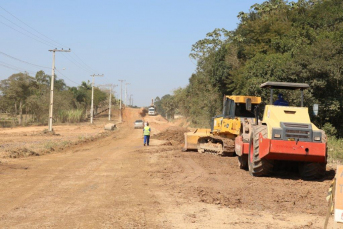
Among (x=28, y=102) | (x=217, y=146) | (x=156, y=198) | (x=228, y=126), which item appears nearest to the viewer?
(x=156, y=198)

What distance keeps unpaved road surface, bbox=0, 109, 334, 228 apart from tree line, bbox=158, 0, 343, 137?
25.1ft

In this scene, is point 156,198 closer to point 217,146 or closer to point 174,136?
point 217,146

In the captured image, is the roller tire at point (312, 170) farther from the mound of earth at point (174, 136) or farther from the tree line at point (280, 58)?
the mound of earth at point (174, 136)

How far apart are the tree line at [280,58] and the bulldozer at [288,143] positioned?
6048 millimetres

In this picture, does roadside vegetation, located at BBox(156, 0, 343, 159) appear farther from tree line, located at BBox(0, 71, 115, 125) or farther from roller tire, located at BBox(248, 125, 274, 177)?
tree line, located at BBox(0, 71, 115, 125)

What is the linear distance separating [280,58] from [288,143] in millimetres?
21903

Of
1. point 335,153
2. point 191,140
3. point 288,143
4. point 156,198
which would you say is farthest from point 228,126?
point 156,198

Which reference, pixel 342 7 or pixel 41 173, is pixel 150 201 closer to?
pixel 41 173

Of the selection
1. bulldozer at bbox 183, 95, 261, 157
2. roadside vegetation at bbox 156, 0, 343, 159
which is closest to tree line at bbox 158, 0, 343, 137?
roadside vegetation at bbox 156, 0, 343, 159

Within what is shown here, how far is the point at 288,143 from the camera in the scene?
12.4 metres

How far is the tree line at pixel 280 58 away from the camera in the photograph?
101 feet

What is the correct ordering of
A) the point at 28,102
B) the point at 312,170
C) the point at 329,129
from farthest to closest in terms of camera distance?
the point at 28,102
the point at 329,129
the point at 312,170

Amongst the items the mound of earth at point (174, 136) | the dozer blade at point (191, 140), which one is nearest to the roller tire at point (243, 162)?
the dozer blade at point (191, 140)

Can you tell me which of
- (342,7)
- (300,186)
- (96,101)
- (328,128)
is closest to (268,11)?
(342,7)
